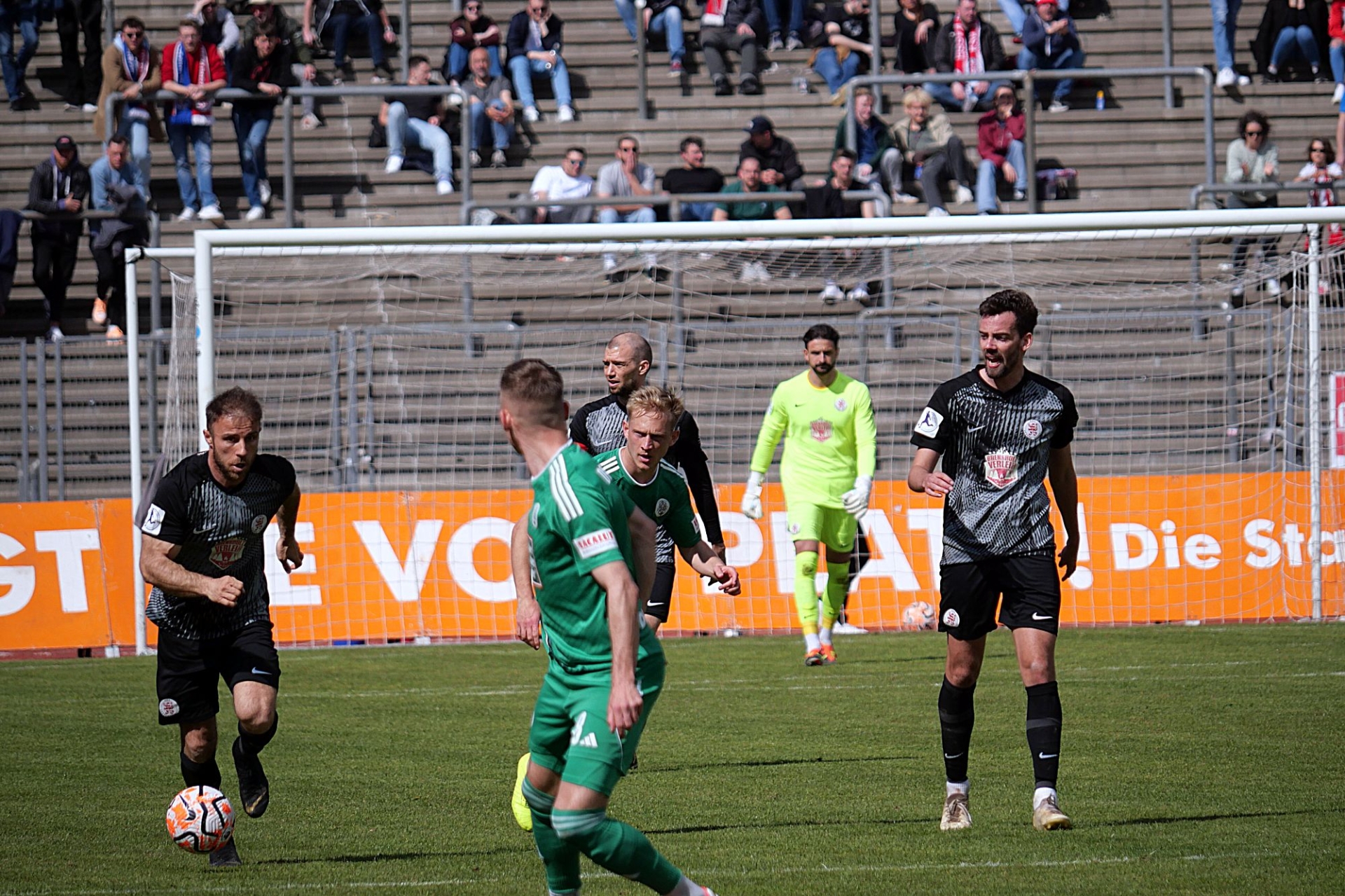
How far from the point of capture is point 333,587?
15.4m

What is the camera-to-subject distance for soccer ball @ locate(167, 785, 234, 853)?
6.29m

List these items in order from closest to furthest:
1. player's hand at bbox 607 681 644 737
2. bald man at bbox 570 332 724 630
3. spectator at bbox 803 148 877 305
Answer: player's hand at bbox 607 681 644 737
bald man at bbox 570 332 724 630
spectator at bbox 803 148 877 305

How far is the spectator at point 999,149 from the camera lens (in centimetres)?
2112

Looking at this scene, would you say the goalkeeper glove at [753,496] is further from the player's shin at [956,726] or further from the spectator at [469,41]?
the spectator at [469,41]

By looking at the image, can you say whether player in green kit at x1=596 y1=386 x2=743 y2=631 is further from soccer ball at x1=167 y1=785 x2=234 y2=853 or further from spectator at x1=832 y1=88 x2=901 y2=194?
spectator at x1=832 y1=88 x2=901 y2=194

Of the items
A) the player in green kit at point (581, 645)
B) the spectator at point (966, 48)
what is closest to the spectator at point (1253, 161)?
the spectator at point (966, 48)

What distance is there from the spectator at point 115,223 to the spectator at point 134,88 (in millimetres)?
707

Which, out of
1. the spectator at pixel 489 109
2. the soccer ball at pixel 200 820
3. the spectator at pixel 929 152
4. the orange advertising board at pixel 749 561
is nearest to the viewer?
the soccer ball at pixel 200 820

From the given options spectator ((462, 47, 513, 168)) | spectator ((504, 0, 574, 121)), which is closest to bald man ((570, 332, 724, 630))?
spectator ((462, 47, 513, 168))

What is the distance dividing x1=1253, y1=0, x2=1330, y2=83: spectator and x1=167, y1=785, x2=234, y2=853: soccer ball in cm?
2140

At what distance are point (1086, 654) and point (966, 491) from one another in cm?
666

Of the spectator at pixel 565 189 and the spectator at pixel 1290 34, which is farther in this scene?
the spectator at pixel 1290 34

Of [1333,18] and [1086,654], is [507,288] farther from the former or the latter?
[1333,18]

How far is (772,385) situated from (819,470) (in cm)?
587
